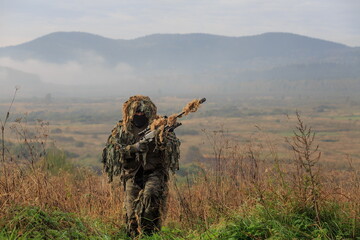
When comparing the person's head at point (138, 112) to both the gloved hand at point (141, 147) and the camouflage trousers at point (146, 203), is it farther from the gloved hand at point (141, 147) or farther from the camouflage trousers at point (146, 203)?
the camouflage trousers at point (146, 203)

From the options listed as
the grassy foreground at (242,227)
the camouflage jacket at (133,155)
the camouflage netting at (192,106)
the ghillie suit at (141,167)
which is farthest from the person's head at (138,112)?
the grassy foreground at (242,227)

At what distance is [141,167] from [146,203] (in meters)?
0.60

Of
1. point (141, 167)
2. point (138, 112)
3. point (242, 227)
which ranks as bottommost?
point (242, 227)

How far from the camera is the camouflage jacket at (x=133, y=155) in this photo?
21.1ft

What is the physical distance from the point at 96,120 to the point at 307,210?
392ft

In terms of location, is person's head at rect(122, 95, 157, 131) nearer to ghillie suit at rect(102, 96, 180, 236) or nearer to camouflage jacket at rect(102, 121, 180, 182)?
ghillie suit at rect(102, 96, 180, 236)

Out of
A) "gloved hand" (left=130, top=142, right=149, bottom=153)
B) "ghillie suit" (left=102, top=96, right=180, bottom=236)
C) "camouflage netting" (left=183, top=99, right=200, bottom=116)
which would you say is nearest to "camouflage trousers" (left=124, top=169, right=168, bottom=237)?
"ghillie suit" (left=102, top=96, right=180, bottom=236)

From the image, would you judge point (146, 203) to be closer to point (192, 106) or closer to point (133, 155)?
point (133, 155)

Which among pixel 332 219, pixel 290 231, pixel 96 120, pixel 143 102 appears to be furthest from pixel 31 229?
pixel 96 120

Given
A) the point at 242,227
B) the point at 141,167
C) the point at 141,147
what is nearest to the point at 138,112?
the point at 141,147

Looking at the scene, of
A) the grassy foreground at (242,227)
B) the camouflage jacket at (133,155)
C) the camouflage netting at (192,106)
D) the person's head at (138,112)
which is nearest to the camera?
the grassy foreground at (242,227)

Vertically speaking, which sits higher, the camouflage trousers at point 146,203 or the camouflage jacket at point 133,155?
the camouflage jacket at point 133,155

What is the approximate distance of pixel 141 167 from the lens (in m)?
6.58

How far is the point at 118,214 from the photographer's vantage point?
6891mm
